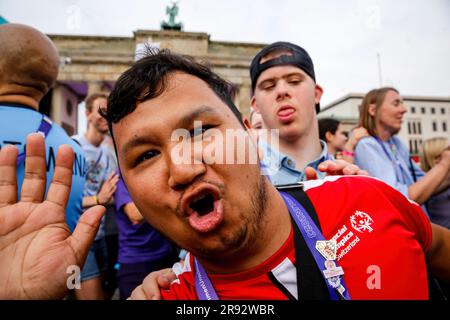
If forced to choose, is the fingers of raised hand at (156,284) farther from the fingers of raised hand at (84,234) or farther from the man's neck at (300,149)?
the man's neck at (300,149)

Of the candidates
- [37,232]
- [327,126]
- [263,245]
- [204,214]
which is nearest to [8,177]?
[37,232]

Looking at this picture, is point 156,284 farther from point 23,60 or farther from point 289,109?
point 23,60

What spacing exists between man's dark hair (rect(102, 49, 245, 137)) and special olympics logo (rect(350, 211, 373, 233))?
62 cm

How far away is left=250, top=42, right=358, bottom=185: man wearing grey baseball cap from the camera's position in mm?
1763

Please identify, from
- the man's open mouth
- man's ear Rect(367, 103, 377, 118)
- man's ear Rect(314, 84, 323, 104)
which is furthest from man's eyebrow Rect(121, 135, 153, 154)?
man's ear Rect(367, 103, 377, 118)

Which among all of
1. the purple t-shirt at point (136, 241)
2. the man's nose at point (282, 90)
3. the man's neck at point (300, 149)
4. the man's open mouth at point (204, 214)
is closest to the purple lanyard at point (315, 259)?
the man's open mouth at point (204, 214)

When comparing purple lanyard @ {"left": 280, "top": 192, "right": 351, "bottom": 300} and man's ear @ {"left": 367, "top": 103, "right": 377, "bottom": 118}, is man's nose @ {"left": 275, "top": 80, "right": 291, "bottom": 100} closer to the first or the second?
purple lanyard @ {"left": 280, "top": 192, "right": 351, "bottom": 300}

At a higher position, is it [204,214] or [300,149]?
[300,149]

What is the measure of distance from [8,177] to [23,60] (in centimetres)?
82

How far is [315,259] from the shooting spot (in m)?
0.96

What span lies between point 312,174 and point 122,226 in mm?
2148

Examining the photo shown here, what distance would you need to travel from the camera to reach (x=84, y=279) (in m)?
2.99

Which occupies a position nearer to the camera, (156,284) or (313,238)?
(313,238)

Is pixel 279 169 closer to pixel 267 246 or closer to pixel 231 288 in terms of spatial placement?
pixel 267 246
